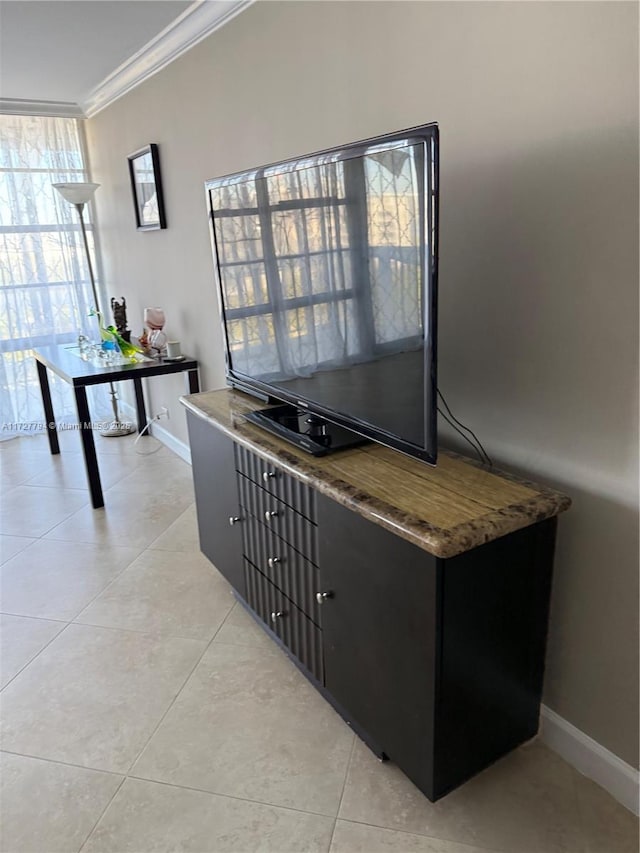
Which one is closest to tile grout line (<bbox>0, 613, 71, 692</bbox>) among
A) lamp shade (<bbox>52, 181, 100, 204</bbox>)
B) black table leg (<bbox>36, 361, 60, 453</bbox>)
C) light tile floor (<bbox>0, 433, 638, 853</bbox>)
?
light tile floor (<bbox>0, 433, 638, 853</bbox>)

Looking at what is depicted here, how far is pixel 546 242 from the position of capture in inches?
54.6

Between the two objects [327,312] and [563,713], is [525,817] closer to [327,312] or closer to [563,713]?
[563,713]

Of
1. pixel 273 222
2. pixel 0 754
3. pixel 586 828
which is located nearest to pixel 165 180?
pixel 273 222

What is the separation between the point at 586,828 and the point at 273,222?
1.78 metres

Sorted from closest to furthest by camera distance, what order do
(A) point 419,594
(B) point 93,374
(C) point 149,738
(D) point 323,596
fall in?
1. (A) point 419,594
2. (D) point 323,596
3. (C) point 149,738
4. (B) point 93,374

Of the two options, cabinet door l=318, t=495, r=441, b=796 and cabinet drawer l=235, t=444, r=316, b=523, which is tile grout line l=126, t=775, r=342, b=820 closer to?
cabinet door l=318, t=495, r=441, b=796

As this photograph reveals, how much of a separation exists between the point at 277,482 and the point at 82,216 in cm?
323

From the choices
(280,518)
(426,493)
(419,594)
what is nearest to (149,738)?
(280,518)

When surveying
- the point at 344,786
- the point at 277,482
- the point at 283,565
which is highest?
the point at 277,482

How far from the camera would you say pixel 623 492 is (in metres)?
1.35

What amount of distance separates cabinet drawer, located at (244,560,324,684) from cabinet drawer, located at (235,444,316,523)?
34cm

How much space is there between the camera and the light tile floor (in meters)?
1.44

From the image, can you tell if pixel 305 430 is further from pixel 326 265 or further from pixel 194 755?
pixel 194 755

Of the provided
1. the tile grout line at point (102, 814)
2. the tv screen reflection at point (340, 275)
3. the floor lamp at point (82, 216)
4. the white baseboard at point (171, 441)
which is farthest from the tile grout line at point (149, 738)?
the floor lamp at point (82, 216)
